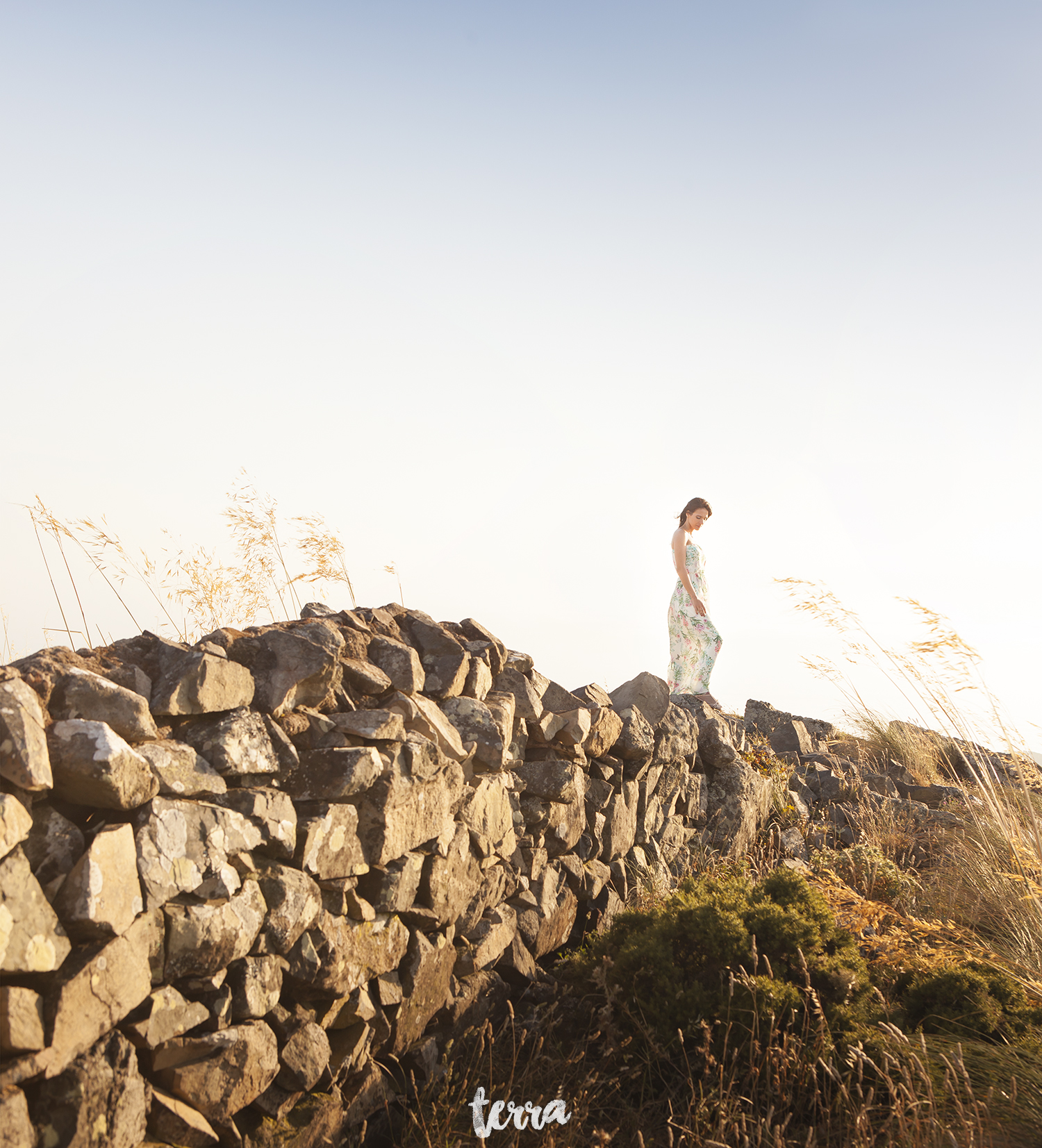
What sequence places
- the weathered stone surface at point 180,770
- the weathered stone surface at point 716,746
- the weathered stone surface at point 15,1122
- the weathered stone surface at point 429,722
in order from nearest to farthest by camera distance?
the weathered stone surface at point 15,1122
the weathered stone surface at point 180,770
the weathered stone surface at point 429,722
the weathered stone surface at point 716,746

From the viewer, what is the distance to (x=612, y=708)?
536 cm

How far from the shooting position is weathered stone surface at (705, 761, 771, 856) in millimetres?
6125

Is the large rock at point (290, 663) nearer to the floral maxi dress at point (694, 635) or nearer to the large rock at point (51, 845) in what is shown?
the large rock at point (51, 845)

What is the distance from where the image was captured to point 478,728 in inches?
156

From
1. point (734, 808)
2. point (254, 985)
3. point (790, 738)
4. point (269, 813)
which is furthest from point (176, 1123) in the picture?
point (790, 738)

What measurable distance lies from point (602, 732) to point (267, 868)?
2.41m

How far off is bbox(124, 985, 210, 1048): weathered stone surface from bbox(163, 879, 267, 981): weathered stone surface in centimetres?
6

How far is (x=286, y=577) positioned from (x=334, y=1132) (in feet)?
9.94

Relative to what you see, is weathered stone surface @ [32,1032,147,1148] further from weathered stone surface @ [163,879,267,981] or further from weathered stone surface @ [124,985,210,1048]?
weathered stone surface @ [163,879,267,981]

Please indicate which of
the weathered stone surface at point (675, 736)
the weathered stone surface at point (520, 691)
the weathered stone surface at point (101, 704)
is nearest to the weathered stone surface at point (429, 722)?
the weathered stone surface at point (520, 691)

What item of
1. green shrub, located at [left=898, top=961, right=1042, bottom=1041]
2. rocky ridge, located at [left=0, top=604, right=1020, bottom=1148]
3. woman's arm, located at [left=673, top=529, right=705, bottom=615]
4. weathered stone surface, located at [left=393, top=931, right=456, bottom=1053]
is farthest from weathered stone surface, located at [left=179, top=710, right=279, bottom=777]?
woman's arm, located at [left=673, top=529, right=705, bottom=615]

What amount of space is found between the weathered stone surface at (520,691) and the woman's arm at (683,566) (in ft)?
15.2

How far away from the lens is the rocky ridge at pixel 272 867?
7.62ft

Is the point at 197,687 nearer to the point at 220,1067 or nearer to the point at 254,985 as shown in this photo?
the point at 254,985
